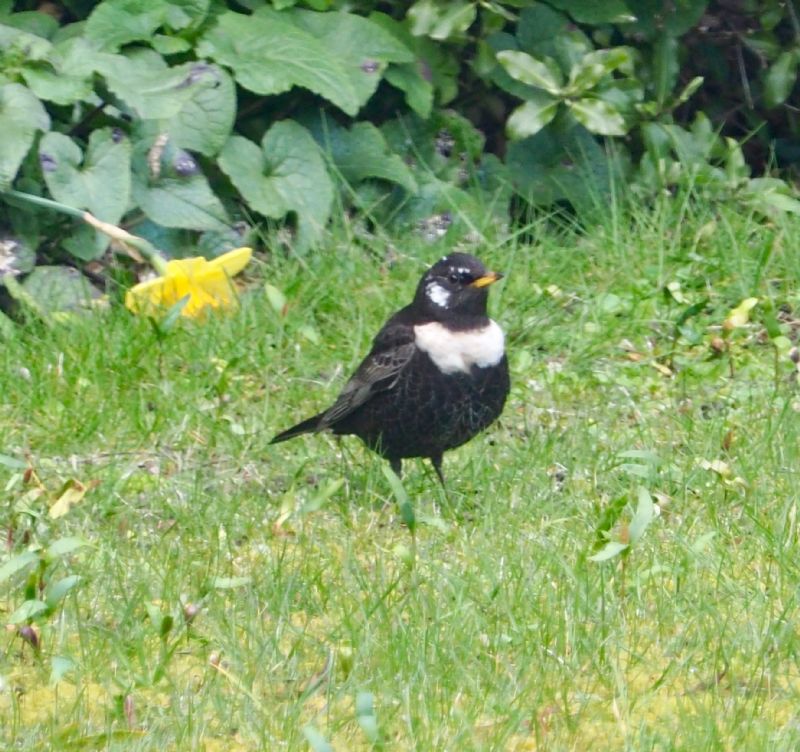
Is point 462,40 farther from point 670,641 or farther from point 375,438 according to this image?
point 670,641

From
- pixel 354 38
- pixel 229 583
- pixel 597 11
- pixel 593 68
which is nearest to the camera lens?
pixel 229 583

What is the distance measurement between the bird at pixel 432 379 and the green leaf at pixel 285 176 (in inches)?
49.4

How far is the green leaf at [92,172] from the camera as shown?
557cm

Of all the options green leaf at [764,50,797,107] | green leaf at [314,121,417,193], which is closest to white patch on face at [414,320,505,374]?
green leaf at [314,121,417,193]

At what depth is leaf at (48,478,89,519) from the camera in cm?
394

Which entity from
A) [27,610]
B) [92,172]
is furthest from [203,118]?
[27,610]

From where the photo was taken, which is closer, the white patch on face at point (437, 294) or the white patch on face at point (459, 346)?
the white patch on face at point (459, 346)

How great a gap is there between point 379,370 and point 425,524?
54 cm

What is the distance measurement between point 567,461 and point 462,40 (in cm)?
218

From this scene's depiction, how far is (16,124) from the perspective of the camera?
216 inches

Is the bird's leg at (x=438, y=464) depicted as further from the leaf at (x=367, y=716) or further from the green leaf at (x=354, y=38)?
the green leaf at (x=354, y=38)

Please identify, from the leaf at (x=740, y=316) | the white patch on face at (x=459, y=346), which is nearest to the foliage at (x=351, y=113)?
the leaf at (x=740, y=316)

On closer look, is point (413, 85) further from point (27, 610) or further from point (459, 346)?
point (27, 610)

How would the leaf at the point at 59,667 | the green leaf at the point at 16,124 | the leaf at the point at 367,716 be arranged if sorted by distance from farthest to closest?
1. the green leaf at the point at 16,124
2. the leaf at the point at 59,667
3. the leaf at the point at 367,716
